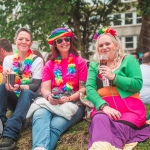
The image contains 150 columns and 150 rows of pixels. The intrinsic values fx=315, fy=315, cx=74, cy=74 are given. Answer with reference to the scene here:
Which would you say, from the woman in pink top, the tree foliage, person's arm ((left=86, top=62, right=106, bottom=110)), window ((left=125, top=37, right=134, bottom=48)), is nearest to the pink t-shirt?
the woman in pink top

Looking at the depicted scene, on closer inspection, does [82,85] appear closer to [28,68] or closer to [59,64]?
[59,64]

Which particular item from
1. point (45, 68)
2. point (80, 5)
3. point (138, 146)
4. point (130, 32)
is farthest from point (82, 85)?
point (130, 32)

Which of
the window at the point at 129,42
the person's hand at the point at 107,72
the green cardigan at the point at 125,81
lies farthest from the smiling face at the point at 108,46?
the window at the point at 129,42

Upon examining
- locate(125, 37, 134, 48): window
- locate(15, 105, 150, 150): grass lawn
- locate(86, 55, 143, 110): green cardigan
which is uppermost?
locate(86, 55, 143, 110): green cardigan

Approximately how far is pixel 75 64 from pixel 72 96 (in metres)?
0.57

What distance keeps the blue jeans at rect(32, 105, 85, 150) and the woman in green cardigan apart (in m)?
0.51

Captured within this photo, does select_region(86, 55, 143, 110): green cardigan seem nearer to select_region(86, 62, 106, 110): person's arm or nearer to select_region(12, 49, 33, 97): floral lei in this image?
select_region(86, 62, 106, 110): person's arm

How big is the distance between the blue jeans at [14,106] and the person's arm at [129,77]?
1.40 meters

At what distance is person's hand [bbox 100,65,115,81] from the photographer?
13.1 feet

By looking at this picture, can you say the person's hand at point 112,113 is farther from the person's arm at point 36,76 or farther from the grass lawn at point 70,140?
the person's arm at point 36,76

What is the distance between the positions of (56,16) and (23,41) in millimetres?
9657

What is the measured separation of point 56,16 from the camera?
48.4 ft

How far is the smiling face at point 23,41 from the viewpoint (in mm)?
5355

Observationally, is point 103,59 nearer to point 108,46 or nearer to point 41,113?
point 108,46
